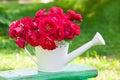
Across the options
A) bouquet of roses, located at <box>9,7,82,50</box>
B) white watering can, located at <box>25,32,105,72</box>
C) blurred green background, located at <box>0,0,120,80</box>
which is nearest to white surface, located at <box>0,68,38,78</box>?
white watering can, located at <box>25,32,105,72</box>

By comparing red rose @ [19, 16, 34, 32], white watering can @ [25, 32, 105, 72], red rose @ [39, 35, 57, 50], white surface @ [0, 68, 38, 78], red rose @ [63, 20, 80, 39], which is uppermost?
red rose @ [19, 16, 34, 32]

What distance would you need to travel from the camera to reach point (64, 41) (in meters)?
4.14

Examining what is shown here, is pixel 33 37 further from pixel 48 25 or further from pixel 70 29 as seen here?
pixel 70 29

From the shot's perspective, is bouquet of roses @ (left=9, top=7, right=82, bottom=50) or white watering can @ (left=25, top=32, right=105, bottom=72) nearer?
bouquet of roses @ (left=9, top=7, right=82, bottom=50)

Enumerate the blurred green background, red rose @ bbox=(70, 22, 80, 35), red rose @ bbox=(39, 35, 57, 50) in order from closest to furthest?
1. red rose @ bbox=(39, 35, 57, 50)
2. red rose @ bbox=(70, 22, 80, 35)
3. the blurred green background

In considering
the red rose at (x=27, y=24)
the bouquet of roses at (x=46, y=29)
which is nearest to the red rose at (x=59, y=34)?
the bouquet of roses at (x=46, y=29)

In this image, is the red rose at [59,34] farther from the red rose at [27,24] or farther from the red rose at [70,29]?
the red rose at [27,24]

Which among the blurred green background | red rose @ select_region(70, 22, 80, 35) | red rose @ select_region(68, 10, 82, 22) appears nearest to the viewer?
red rose @ select_region(70, 22, 80, 35)

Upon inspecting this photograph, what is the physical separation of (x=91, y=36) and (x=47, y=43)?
5014 millimetres

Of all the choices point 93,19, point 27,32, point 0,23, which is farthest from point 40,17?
point 93,19

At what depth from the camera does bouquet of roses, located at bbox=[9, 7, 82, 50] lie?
4035mm

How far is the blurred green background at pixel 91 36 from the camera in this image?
6.29 meters

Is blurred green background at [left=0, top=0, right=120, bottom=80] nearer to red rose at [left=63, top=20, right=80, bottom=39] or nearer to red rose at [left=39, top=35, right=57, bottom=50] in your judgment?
red rose at [left=63, top=20, right=80, bottom=39]

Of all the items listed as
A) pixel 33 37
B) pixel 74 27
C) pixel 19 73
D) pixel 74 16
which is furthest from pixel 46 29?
pixel 19 73
